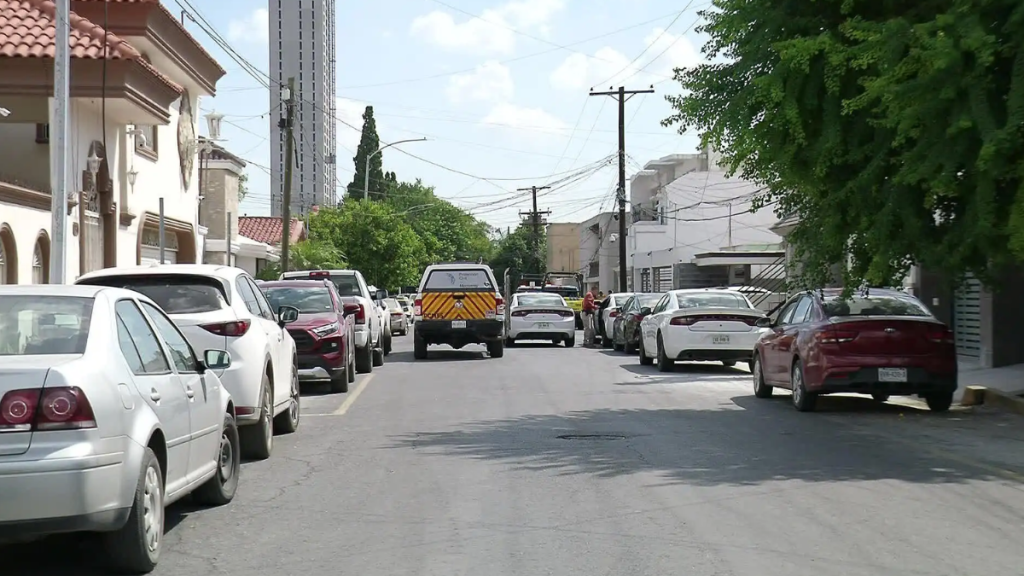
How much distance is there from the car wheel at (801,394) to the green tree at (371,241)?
152 feet

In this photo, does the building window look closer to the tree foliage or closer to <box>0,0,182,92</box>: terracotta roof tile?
<box>0,0,182,92</box>: terracotta roof tile

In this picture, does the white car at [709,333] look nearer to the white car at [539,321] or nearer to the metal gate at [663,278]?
the white car at [539,321]

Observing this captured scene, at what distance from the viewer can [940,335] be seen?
49.9ft

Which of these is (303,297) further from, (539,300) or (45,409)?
(539,300)

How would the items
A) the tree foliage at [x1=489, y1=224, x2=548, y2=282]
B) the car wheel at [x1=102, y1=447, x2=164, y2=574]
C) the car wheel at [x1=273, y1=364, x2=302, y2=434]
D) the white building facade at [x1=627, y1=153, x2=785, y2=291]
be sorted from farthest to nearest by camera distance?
the tree foliage at [x1=489, y1=224, x2=548, y2=282] → the white building facade at [x1=627, y1=153, x2=785, y2=291] → the car wheel at [x1=273, y1=364, x2=302, y2=434] → the car wheel at [x1=102, y1=447, x2=164, y2=574]

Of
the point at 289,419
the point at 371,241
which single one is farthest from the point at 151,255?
the point at 371,241

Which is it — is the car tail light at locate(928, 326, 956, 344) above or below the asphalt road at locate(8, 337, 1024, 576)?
above

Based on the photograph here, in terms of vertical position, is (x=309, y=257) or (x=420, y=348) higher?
(x=309, y=257)

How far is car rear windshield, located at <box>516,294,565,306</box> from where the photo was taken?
34375 millimetres

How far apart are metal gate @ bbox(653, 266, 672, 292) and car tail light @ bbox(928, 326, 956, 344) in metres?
44.6

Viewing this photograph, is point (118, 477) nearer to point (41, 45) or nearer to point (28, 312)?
point (28, 312)

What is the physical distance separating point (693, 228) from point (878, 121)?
55.5m

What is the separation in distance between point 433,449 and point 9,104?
13.9 meters

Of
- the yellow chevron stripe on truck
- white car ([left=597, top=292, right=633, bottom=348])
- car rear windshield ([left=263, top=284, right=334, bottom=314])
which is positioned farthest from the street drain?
white car ([left=597, top=292, right=633, bottom=348])
